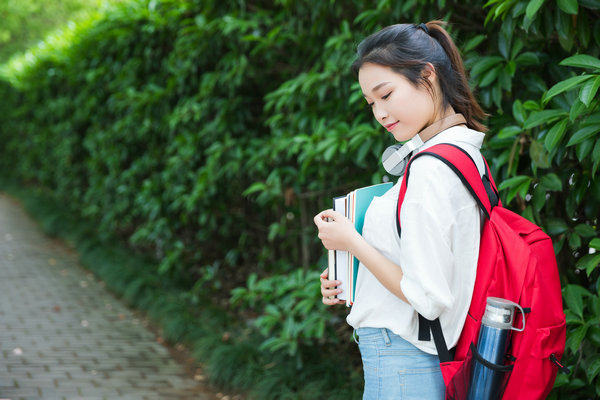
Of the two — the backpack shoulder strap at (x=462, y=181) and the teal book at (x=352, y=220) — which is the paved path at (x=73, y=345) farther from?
the backpack shoulder strap at (x=462, y=181)

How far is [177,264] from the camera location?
21.2 ft

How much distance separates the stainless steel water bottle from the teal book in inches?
15.6

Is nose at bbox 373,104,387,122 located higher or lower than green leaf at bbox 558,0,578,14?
lower

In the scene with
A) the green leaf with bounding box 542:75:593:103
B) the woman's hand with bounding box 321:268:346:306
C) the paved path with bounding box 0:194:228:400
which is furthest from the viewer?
the paved path with bounding box 0:194:228:400

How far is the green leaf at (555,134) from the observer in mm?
2178

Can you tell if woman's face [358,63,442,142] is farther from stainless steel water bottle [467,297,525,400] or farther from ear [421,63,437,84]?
stainless steel water bottle [467,297,525,400]

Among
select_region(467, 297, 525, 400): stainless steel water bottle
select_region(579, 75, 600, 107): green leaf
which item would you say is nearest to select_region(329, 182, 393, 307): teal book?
select_region(467, 297, 525, 400): stainless steel water bottle

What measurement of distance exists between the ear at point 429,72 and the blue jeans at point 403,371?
71 centimetres

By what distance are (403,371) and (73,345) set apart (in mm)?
4454

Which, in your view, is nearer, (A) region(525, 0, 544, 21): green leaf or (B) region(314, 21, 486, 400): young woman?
(B) region(314, 21, 486, 400): young woman

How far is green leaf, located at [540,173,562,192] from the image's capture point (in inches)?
94.1

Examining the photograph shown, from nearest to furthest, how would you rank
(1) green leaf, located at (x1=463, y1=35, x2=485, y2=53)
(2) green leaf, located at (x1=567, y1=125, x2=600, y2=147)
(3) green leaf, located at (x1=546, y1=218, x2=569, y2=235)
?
(2) green leaf, located at (x1=567, y1=125, x2=600, y2=147), (3) green leaf, located at (x1=546, y1=218, x2=569, y2=235), (1) green leaf, located at (x1=463, y1=35, x2=485, y2=53)

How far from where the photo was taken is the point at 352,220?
5.76ft

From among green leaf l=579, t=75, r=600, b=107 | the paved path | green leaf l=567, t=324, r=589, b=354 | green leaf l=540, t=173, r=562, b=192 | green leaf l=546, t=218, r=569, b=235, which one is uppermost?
green leaf l=579, t=75, r=600, b=107
